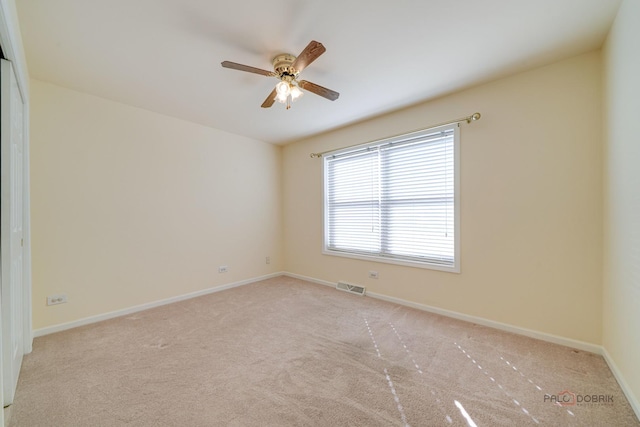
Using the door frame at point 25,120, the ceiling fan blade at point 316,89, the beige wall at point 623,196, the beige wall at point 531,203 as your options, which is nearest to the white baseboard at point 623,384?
the beige wall at point 623,196

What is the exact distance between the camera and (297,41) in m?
1.97

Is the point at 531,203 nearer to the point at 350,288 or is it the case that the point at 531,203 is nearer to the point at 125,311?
the point at 350,288

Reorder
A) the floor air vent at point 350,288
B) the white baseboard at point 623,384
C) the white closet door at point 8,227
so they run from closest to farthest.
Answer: the white baseboard at point 623,384, the white closet door at point 8,227, the floor air vent at point 350,288

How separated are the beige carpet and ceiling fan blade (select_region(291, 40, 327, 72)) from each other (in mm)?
2267

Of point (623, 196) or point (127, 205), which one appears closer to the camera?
point (623, 196)

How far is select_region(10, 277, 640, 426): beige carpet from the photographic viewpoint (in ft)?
4.94

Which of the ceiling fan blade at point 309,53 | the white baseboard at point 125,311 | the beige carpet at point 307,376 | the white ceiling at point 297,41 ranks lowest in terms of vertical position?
the beige carpet at point 307,376

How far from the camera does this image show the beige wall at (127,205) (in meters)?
2.56

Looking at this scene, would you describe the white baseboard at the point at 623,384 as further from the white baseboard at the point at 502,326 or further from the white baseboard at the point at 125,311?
the white baseboard at the point at 125,311

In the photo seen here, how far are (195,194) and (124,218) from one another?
895 millimetres

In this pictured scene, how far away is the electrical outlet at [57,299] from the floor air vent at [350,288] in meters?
3.17

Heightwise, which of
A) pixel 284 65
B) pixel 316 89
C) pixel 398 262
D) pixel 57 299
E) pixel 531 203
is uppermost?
pixel 284 65

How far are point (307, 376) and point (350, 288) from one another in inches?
78.3

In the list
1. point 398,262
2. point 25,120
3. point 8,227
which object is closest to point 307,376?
point 398,262
